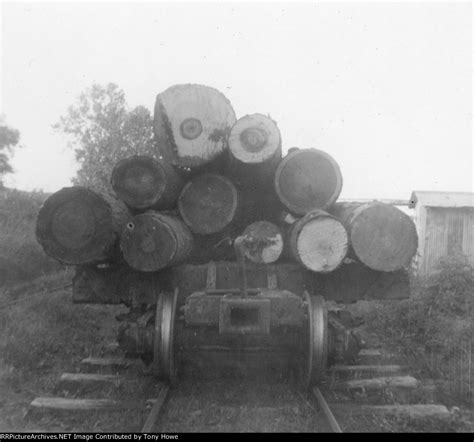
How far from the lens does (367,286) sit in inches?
235

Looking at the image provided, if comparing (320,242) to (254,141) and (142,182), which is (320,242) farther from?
(142,182)

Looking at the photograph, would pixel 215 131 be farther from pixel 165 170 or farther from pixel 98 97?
pixel 98 97

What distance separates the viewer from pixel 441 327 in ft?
25.7

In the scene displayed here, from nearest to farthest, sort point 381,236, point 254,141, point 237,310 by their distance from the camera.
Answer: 1. point 237,310
2. point 381,236
3. point 254,141

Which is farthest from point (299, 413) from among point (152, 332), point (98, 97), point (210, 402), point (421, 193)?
point (98, 97)

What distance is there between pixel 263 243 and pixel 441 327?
345cm

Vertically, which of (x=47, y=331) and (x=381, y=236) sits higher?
(x=381, y=236)

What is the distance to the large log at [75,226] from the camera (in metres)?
5.39

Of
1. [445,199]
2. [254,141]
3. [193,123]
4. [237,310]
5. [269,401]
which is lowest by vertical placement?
[269,401]

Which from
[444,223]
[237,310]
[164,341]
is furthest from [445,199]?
[164,341]

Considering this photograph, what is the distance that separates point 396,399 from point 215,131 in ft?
10.7

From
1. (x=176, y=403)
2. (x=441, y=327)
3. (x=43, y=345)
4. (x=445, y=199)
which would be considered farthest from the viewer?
(x=445, y=199)

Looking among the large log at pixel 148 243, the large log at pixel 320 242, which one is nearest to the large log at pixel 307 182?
the large log at pixel 320 242

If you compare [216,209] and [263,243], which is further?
[216,209]
